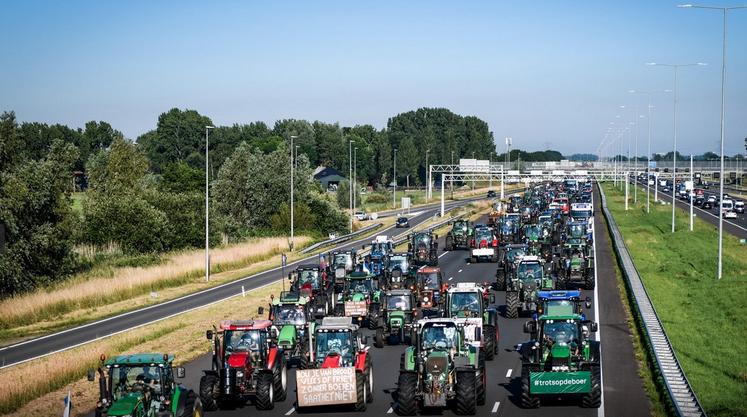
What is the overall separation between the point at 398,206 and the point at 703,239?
3065 inches

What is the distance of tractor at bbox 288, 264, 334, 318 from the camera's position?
43.5 m

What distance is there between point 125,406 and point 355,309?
822 inches

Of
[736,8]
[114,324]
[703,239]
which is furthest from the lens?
[703,239]

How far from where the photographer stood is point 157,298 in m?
57.7

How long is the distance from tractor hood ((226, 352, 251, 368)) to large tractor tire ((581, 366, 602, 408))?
28.7ft

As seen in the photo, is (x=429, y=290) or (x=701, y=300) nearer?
(x=429, y=290)

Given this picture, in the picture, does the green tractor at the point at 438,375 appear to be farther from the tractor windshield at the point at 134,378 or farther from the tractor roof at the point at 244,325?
the tractor windshield at the point at 134,378

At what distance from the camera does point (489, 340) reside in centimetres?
3216

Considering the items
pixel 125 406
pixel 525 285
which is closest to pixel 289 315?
pixel 525 285

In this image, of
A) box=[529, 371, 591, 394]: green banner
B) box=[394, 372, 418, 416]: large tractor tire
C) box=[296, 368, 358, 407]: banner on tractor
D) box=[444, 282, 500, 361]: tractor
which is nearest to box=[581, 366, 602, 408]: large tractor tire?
box=[529, 371, 591, 394]: green banner

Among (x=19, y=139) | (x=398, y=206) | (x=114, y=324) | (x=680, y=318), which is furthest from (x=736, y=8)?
(x=398, y=206)

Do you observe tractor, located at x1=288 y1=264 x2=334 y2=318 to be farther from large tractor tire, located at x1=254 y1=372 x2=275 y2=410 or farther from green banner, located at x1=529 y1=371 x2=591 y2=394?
green banner, located at x1=529 y1=371 x2=591 y2=394

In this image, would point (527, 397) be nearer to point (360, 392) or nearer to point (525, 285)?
point (360, 392)

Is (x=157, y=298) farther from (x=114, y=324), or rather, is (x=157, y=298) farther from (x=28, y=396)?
(x=28, y=396)
